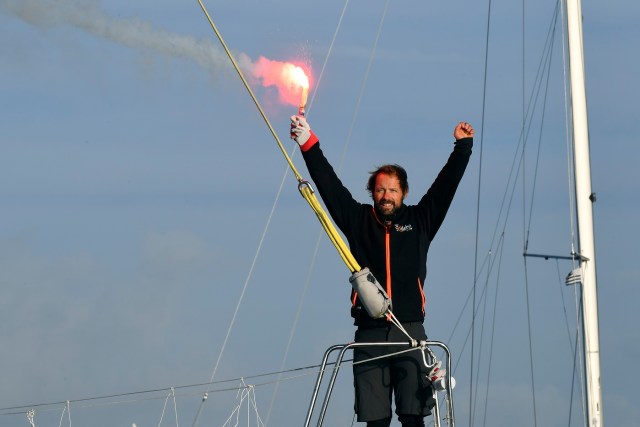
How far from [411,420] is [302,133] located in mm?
2152

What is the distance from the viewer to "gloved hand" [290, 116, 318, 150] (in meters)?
10.7

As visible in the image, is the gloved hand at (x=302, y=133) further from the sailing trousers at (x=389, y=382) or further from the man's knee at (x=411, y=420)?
the man's knee at (x=411, y=420)

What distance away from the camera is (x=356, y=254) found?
10734mm

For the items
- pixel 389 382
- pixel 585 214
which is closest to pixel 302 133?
pixel 389 382

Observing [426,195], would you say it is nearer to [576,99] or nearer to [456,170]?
[456,170]

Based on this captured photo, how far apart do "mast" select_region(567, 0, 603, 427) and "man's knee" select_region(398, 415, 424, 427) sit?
17.6ft

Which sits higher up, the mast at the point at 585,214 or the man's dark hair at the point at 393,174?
the mast at the point at 585,214

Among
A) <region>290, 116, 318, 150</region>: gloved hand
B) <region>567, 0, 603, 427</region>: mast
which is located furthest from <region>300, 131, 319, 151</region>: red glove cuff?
<region>567, 0, 603, 427</region>: mast

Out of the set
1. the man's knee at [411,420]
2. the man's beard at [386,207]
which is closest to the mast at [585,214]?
the man's knee at [411,420]

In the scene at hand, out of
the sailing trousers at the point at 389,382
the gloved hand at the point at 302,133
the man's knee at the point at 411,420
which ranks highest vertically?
the gloved hand at the point at 302,133

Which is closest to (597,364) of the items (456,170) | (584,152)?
(584,152)

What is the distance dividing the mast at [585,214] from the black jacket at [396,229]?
17.8 ft

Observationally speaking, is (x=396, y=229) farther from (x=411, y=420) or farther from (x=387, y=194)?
(x=411, y=420)

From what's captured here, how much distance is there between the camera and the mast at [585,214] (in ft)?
51.6
